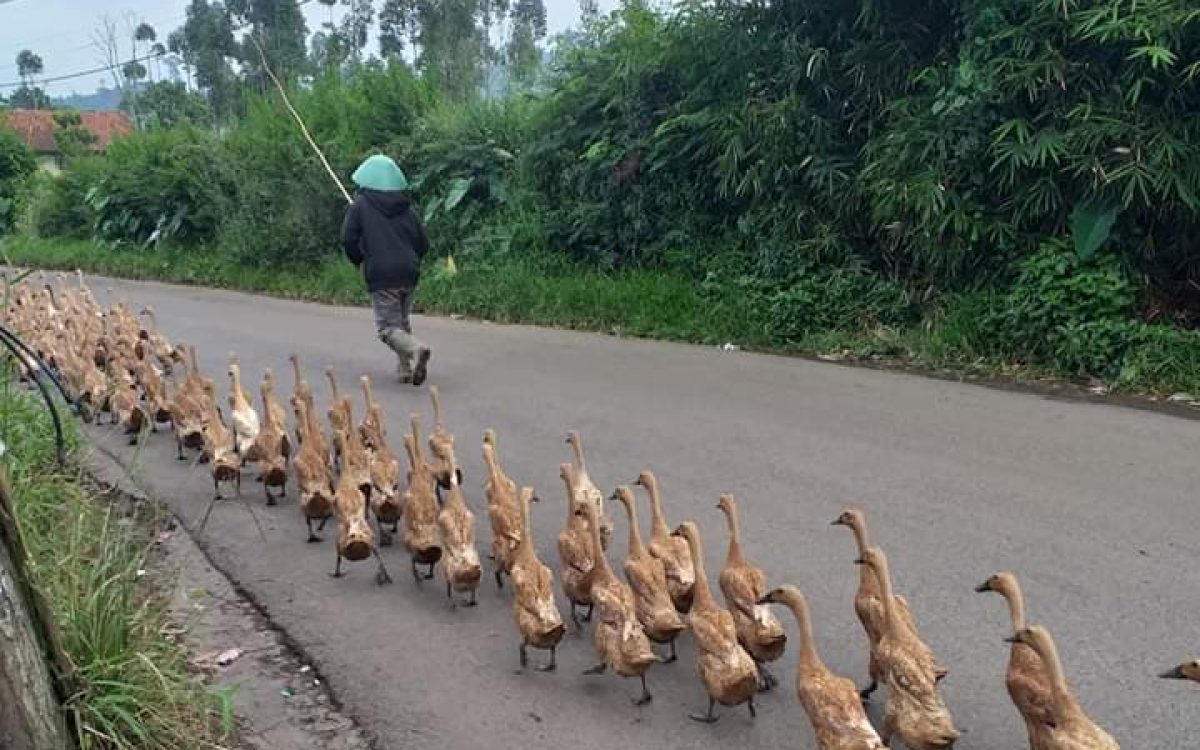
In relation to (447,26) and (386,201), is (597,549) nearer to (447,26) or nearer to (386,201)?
(386,201)

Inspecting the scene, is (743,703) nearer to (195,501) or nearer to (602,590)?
(602,590)

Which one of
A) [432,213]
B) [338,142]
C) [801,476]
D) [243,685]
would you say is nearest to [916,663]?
[243,685]

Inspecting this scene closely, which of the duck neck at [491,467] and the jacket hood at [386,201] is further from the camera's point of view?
the jacket hood at [386,201]

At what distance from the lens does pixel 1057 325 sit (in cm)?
853

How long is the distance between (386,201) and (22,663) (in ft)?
22.7

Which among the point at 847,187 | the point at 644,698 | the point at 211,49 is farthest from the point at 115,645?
the point at 211,49

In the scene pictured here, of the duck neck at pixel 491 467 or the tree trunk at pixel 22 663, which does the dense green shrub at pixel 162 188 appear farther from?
the tree trunk at pixel 22 663

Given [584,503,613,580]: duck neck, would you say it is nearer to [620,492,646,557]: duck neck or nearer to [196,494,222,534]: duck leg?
[620,492,646,557]: duck neck

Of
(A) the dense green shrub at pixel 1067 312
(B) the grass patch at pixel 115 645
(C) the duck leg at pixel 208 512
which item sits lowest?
(C) the duck leg at pixel 208 512

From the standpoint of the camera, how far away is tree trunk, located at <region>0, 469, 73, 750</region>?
2.85m

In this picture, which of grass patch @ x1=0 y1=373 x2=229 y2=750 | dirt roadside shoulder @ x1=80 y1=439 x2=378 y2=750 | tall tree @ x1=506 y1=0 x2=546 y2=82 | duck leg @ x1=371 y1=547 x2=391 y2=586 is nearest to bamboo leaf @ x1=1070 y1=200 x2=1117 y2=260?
duck leg @ x1=371 y1=547 x2=391 y2=586

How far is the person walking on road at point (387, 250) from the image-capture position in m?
9.33

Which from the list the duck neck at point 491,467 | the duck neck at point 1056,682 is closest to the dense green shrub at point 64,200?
the duck neck at point 491,467

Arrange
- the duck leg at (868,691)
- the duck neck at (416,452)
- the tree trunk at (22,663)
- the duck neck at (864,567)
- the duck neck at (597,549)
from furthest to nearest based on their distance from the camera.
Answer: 1. the duck neck at (416,452)
2. the duck neck at (597,549)
3. the duck leg at (868,691)
4. the duck neck at (864,567)
5. the tree trunk at (22,663)
